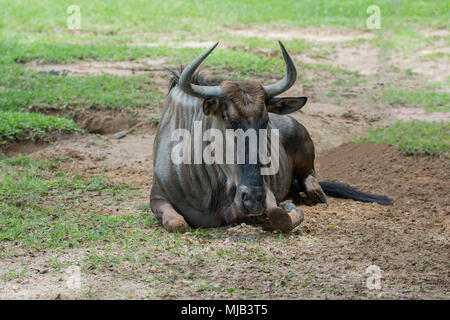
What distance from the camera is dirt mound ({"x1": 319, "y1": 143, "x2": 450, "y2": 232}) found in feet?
23.5

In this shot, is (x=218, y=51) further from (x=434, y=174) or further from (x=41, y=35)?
(x=434, y=174)

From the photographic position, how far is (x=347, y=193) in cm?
743

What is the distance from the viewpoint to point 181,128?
640cm

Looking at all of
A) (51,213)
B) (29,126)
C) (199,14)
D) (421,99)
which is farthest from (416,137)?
(199,14)

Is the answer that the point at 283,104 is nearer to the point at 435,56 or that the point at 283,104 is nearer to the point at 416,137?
the point at 416,137

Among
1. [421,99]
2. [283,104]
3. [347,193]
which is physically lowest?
[347,193]

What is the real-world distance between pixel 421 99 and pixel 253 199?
273 inches

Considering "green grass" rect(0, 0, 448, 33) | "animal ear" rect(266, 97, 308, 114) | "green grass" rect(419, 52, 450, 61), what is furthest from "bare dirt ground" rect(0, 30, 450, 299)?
"green grass" rect(0, 0, 448, 33)

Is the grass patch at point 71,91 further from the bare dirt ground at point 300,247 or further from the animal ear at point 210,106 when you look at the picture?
the animal ear at point 210,106

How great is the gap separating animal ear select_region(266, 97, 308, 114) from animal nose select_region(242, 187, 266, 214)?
971mm

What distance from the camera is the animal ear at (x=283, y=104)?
19.9 ft

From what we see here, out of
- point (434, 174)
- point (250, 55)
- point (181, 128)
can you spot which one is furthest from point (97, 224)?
point (250, 55)

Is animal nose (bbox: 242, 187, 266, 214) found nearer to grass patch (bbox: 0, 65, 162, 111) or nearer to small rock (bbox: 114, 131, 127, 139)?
small rock (bbox: 114, 131, 127, 139)

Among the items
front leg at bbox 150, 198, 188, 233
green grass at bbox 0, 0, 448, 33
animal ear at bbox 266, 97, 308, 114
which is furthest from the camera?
green grass at bbox 0, 0, 448, 33
